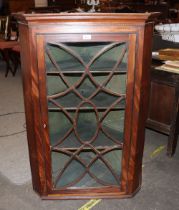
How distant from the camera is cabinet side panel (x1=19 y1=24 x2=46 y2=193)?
1281 mm

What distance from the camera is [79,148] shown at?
152cm

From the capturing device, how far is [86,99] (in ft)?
4.58

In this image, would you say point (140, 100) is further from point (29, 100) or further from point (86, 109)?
point (29, 100)

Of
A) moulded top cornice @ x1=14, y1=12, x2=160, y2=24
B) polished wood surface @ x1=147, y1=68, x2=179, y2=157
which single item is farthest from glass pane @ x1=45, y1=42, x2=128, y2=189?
polished wood surface @ x1=147, y1=68, x2=179, y2=157

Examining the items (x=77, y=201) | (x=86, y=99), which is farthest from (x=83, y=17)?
(x=77, y=201)

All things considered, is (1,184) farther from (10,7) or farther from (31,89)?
(10,7)

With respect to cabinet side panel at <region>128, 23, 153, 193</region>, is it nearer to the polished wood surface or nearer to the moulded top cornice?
the moulded top cornice

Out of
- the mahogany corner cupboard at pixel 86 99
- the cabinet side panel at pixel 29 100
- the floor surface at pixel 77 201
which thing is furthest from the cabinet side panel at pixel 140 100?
the cabinet side panel at pixel 29 100

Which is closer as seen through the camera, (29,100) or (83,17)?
(83,17)

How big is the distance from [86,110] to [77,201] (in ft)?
1.89

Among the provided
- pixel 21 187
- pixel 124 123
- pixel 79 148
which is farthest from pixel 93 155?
pixel 21 187

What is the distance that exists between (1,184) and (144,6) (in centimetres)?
590

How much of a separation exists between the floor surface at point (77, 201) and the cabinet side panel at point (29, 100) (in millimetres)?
146

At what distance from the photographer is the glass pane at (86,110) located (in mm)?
1336
